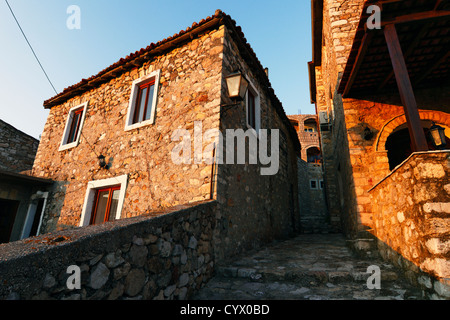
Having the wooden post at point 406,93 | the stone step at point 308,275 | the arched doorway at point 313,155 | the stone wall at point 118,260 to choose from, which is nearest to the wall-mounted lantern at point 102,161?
the stone wall at point 118,260

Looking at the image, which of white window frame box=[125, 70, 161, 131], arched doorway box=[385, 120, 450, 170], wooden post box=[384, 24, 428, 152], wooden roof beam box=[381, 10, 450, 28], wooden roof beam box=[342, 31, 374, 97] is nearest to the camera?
wooden post box=[384, 24, 428, 152]

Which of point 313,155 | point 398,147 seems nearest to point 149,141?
point 398,147

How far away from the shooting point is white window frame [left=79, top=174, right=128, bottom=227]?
5182mm

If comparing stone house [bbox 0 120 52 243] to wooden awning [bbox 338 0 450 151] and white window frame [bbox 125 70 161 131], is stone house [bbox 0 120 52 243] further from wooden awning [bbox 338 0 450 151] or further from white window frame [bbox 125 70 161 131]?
wooden awning [bbox 338 0 450 151]

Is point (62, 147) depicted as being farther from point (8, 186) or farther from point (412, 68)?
point (412, 68)

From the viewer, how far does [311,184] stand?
21.5m

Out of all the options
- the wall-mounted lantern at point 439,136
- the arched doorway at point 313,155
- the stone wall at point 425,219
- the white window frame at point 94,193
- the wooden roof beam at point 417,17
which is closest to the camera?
the stone wall at point 425,219

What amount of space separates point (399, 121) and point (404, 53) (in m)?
1.44

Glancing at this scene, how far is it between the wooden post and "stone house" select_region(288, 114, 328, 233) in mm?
7988

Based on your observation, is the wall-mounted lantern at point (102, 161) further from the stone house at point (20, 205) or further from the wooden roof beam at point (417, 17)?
the wooden roof beam at point (417, 17)

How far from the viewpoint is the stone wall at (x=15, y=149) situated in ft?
29.8

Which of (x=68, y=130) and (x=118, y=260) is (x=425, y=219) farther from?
(x=68, y=130)

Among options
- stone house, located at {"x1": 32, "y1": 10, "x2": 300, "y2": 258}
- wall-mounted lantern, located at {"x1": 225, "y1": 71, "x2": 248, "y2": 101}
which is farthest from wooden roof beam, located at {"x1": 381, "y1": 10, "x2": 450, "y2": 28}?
stone house, located at {"x1": 32, "y1": 10, "x2": 300, "y2": 258}

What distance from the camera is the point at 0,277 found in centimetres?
130
